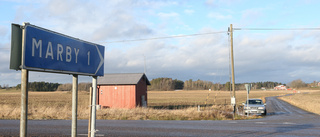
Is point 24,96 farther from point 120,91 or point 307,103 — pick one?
point 307,103

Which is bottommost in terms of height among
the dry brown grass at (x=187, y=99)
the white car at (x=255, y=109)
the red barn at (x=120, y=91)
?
the dry brown grass at (x=187, y=99)

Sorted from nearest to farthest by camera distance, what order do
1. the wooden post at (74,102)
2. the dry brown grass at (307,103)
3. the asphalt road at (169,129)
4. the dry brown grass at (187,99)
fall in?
1. the wooden post at (74,102)
2. the asphalt road at (169,129)
3. the dry brown grass at (307,103)
4. the dry brown grass at (187,99)

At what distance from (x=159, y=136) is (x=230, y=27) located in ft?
56.3

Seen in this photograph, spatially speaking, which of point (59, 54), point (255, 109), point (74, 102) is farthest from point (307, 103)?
point (59, 54)

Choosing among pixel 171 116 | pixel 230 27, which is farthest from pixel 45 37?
pixel 230 27

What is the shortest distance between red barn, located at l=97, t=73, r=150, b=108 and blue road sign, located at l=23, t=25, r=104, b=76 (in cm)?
2359

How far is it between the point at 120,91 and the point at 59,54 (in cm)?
2508

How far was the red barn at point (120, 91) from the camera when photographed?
28984 mm

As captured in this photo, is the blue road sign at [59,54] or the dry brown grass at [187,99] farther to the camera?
the dry brown grass at [187,99]

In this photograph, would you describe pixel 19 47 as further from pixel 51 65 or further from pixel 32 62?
pixel 51 65

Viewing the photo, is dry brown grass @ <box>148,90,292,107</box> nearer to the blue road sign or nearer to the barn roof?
the barn roof

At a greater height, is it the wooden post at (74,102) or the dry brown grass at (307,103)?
the wooden post at (74,102)

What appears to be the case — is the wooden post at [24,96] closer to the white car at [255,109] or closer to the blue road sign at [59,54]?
the blue road sign at [59,54]

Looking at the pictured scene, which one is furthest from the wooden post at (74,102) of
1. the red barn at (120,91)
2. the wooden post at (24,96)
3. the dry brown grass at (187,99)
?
the red barn at (120,91)
